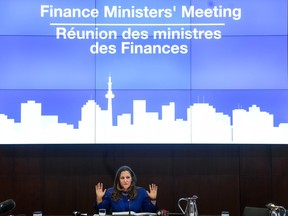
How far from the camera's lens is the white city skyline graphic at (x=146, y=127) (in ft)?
18.7

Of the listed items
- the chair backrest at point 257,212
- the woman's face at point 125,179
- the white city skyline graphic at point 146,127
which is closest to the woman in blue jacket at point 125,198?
the woman's face at point 125,179

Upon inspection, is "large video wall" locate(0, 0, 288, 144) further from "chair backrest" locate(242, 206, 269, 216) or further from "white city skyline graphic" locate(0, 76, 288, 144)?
"chair backrest" locate(242, 206, 269, 216)

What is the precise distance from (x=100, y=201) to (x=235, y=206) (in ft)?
5.76

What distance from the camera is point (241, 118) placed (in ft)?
18.9

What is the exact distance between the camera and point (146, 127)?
5.75 m

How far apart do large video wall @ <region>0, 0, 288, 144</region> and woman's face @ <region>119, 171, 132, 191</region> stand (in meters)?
0.65

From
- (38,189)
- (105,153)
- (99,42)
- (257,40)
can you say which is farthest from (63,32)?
(257,40)

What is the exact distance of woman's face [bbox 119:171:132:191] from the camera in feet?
16.8

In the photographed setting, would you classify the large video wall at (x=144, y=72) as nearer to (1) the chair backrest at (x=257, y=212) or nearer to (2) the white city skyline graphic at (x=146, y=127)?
(2) the white city skyline graphic at (x=146, y=127)

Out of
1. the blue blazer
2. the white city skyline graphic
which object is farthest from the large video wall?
the blue blazer

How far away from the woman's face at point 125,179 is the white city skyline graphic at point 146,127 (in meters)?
0.65

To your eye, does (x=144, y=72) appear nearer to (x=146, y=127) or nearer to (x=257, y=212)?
(x=146, y=127)

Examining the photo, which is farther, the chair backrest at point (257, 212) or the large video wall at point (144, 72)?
the large video wall at point (144, 72)

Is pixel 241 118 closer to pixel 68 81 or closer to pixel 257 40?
pixel 257 40
